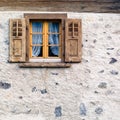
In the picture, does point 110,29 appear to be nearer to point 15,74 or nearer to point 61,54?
point 61,54

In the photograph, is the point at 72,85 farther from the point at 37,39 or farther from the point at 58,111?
the point at 37,39

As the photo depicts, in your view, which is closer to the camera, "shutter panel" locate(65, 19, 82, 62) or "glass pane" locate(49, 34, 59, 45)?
"shutter panel" locate(65, 19, 82, 62)

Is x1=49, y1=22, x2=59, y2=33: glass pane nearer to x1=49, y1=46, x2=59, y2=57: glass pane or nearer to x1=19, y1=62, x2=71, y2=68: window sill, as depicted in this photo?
x1=49, y1=46, x2=59, y2=57: glass pane

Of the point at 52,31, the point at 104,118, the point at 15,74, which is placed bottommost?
the point at 104,118

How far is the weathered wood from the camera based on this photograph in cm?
1215

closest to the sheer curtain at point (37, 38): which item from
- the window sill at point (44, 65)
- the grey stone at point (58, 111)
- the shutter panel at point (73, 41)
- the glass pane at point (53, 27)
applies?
the glass pane at point (53, 27)

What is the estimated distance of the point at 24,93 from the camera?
39.3ft

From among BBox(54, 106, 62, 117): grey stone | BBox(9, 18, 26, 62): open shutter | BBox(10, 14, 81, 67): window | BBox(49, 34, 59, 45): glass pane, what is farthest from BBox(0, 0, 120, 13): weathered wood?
BBox(54, 106, 62, 117): grey stone

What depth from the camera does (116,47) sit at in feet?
39.6

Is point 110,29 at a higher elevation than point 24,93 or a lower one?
higher

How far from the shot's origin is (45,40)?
1220cm

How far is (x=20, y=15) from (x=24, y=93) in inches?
63.1

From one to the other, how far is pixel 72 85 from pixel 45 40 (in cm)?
109

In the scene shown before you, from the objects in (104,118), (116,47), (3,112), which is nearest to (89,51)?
(116,47)
